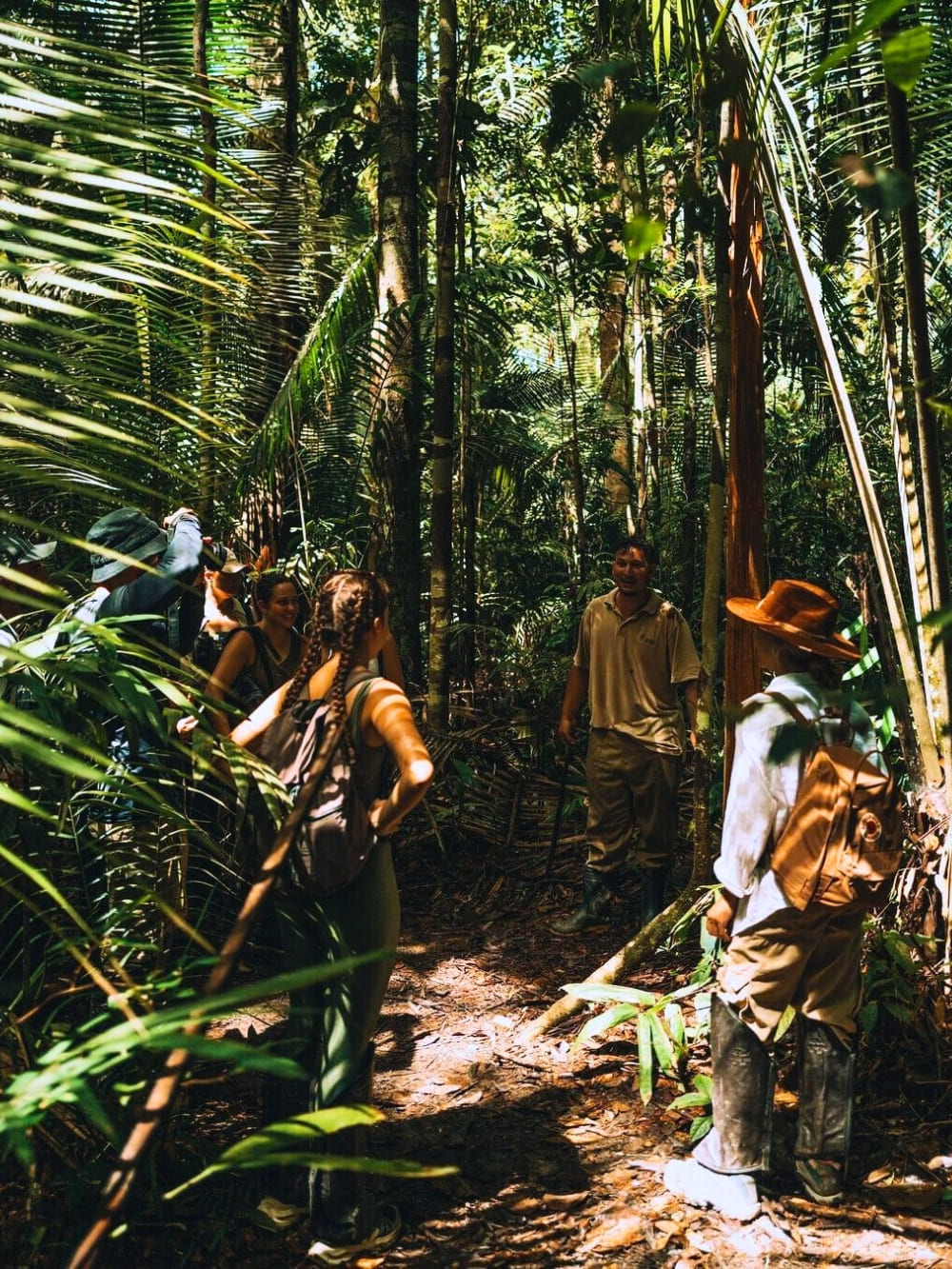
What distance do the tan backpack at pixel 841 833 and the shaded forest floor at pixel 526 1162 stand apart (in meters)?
0.97

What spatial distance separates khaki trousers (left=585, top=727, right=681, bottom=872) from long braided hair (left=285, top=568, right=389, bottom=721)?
3112 millimetres

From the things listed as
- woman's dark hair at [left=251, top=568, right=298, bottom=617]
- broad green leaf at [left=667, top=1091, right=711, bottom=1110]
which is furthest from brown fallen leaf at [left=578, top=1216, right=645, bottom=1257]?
woman's dark hair at [left=251, top=568, right=298, bottom=617]

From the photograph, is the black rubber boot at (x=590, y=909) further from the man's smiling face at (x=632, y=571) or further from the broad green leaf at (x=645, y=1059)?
the broad green leaf at (x=645, y=1059)

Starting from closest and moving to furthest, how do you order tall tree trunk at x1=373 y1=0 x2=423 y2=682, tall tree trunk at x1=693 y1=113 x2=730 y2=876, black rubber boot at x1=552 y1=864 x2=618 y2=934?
tall tree trunk at x1=693 y1=113 x2=730 y2=876, black rubber boot at x1=552 y1=864 x2=618 y2=934, tall tree trunk at x1=373 y1=0 x2=423 y2=682

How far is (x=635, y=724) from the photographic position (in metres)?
5.88

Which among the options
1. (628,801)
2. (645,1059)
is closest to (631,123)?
(645,1059)

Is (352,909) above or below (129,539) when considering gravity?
below

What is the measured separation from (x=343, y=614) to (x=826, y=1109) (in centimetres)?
205

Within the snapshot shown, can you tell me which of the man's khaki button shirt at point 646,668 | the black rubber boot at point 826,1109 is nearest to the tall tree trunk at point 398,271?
the man's khaki button shirt at point 646,668

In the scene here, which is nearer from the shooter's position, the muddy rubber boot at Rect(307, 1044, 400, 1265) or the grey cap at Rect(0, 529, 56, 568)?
the grey cap at Rect(0, 529, 56, 568)

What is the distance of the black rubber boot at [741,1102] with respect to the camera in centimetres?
328

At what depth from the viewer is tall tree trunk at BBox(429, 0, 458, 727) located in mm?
6602

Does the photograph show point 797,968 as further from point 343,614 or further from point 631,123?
Answer: point 631,123

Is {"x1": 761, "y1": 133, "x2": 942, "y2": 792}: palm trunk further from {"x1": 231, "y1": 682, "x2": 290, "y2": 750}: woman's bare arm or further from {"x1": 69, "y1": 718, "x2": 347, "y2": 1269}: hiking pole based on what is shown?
{"x1": 69, "y1": 718, "x2": 347, "y2": 1269}: hiking pole
